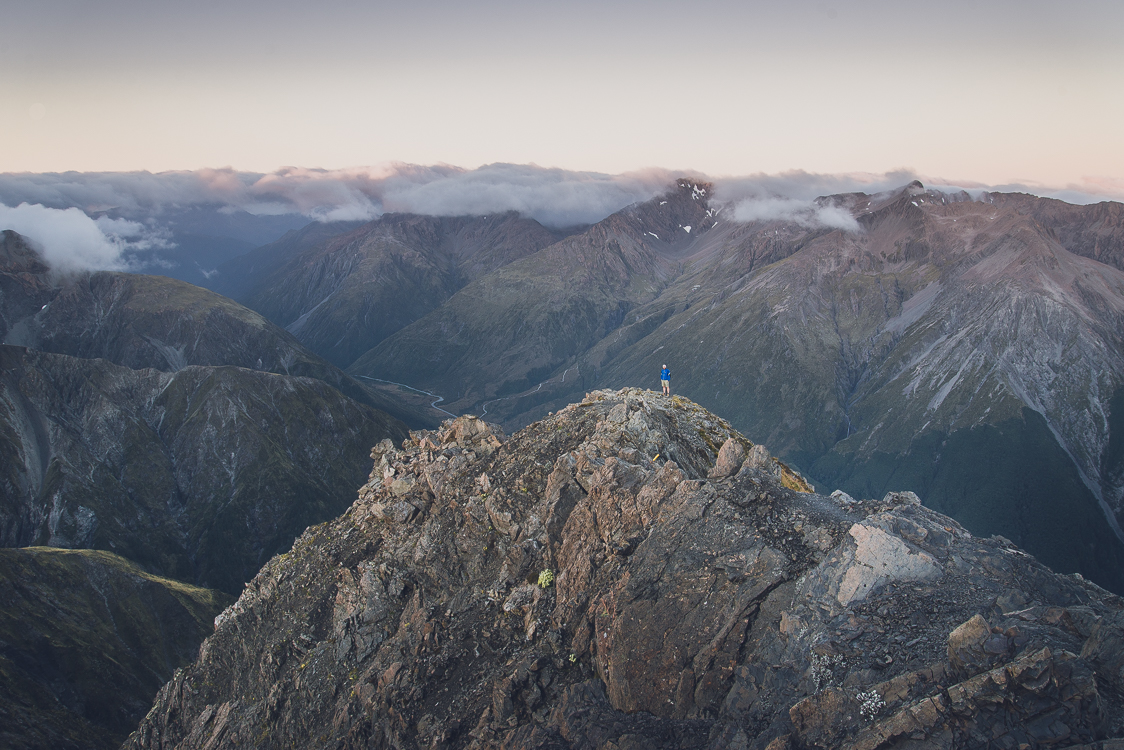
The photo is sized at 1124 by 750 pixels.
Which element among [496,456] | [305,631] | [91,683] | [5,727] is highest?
[496,456]

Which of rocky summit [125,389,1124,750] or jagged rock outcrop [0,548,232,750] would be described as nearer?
rocky summit [125,389,1124,750]

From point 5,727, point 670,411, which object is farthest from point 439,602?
point 5,727

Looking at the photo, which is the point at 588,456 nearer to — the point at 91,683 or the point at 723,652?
the point at 723,652

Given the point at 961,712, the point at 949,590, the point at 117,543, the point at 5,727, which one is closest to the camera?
the point at 961,712

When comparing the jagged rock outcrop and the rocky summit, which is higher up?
the rocky summit
